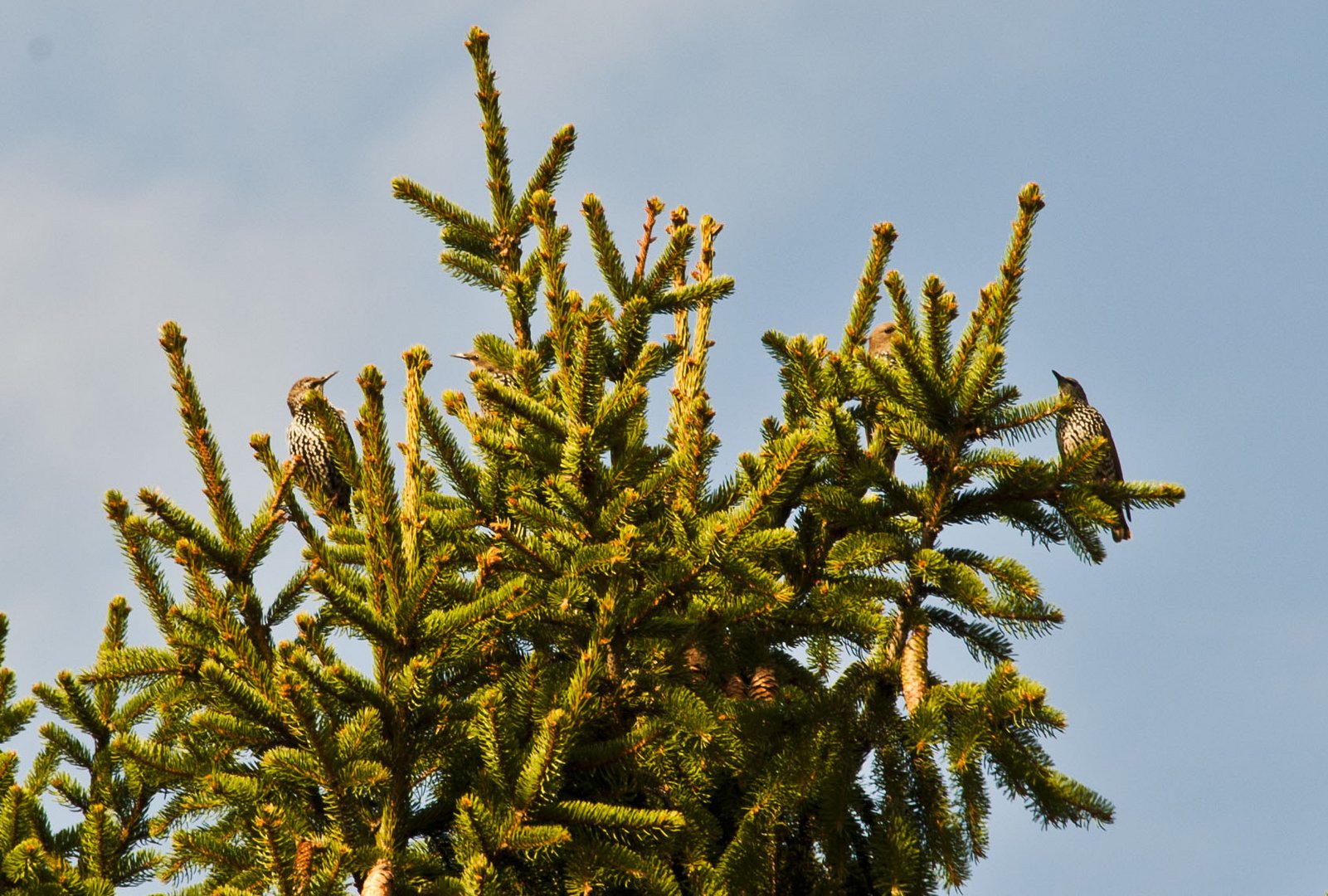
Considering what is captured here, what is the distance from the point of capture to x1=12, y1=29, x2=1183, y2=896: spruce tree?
3.59m

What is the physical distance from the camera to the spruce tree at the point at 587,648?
3586mm

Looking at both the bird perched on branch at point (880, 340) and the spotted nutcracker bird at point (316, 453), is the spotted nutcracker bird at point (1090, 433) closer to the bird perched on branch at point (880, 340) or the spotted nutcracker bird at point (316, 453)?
the bird perched on branch at point (880, 340)

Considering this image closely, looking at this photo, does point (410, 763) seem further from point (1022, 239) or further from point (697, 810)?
point (1022, 239)

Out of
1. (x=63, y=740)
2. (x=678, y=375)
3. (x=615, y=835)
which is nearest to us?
(x=615, y=835)

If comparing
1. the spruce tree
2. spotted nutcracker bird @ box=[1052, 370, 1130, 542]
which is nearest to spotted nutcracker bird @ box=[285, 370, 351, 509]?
the spruce tree

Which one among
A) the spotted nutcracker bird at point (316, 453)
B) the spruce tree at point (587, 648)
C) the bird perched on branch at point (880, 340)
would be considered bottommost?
the spruce tree at point (587, 648)

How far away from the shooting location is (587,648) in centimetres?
393

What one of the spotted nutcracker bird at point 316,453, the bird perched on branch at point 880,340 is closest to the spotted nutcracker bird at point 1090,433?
the bird perched on branch at point 880,340

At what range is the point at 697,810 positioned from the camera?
13.6 feet

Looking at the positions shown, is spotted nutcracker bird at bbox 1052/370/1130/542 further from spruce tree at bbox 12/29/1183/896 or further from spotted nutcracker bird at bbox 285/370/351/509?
spotted nutcracker bird at bbox 285/370/351/509

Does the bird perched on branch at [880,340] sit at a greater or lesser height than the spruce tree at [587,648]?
greater

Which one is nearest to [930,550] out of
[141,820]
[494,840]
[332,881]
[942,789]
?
[942,789]

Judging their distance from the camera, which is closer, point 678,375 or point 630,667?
point 630,667

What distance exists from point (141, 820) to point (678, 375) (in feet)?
10.2
